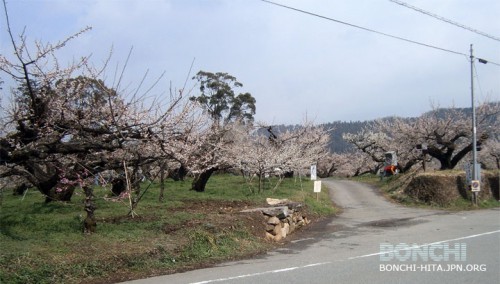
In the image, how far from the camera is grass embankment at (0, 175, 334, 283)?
300 inches

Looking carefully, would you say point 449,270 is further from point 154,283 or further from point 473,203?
point 473,203

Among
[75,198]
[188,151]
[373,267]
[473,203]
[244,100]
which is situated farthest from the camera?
[244,100]

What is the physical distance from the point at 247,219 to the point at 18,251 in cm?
643

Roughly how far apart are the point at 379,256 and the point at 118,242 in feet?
19.2

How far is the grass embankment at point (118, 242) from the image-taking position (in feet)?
25.0

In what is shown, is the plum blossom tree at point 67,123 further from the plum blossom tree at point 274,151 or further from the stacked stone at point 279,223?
the plum blossom tree at point 274,151

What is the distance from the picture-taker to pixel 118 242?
360 inches

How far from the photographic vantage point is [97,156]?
35.1 ft

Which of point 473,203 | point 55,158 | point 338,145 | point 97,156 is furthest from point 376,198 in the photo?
point 338,145

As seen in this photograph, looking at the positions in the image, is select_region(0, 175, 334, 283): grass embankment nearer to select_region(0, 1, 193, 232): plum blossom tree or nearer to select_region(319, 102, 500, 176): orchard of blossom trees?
select_region(0, 1, 193, 232): plum blossom tree

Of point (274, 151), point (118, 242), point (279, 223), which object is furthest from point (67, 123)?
point (274, 151)

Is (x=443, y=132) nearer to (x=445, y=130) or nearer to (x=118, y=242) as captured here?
(x=445, y=130)

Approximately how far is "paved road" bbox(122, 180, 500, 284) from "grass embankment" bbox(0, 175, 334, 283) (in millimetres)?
788

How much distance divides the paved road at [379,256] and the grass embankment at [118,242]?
2.59 feet
